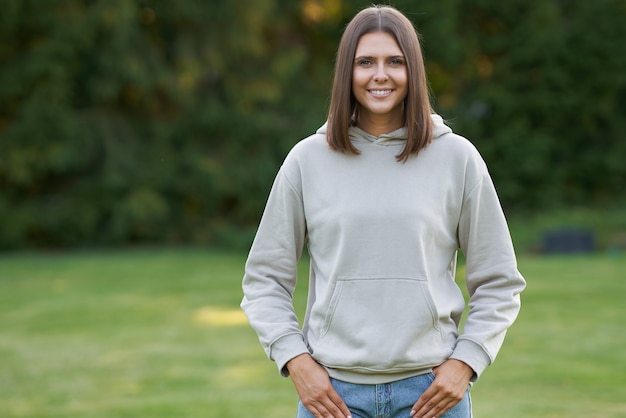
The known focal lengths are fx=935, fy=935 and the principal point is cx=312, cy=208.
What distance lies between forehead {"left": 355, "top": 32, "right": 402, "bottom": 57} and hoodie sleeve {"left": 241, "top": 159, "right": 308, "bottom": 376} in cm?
33

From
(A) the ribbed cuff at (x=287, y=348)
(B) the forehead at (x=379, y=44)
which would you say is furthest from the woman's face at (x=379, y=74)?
(A) the ribbed cuff at (x=287, y=348)

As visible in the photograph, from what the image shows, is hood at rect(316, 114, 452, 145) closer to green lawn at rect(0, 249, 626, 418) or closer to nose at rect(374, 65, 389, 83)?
nose at rect(374, 65, 389, 83)

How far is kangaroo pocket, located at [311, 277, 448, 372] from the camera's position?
2.01 metres

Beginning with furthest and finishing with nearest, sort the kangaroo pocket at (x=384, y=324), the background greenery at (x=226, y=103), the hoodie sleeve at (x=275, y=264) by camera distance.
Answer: the background greenery at (x=226, y=103) → the hoodie sleeve at (x=275, y=264) → the kangaroo pocket at (x=384, y=324)

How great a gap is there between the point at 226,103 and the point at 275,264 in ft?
50.5

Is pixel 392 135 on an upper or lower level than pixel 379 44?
lower

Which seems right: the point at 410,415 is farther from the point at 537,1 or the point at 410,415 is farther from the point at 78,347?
the point at 537,1

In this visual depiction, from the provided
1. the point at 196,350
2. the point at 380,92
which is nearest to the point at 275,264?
the point at 380,92

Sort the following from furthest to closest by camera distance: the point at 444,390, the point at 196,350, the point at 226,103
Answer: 1. the point at 226,103
2. the point at 196,350
3. the point at 444,390

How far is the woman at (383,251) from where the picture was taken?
79.5 inches

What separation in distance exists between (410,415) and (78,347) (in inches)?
227

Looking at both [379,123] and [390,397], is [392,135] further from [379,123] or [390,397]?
[390,397]

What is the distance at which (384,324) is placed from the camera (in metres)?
2.01

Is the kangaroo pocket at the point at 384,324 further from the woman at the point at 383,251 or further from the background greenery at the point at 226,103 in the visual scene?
the background greenery at the point at 226,103
